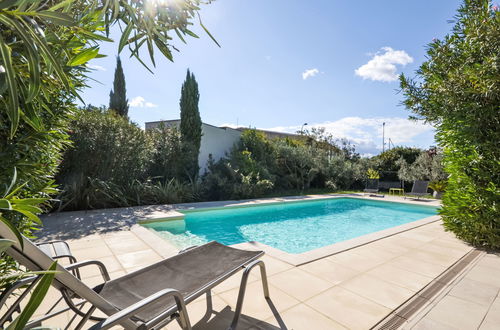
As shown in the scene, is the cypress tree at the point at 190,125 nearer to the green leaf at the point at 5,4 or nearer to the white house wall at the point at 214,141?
the white house wall at the point at 214,141

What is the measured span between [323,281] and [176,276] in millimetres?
1851

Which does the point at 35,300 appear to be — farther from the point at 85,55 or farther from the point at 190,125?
the point at 190,125

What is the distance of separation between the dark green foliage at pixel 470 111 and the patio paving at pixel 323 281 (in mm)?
606

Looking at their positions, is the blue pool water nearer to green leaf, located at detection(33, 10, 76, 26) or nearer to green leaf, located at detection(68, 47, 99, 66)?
green leaf, located at detection(68, 47, 99, 66)

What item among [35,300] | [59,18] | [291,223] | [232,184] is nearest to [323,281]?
[35,300]

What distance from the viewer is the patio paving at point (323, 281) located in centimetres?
228

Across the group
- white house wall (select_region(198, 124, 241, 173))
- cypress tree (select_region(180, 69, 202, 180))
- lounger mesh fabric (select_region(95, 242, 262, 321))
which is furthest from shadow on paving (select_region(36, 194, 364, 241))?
white house wall (select_region(198, 124, 241, 173))

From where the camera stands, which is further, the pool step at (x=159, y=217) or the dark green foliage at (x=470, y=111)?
the pool step at (x=159, y=217)

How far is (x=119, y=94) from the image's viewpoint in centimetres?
2111

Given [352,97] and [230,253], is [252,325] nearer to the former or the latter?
[230,253]

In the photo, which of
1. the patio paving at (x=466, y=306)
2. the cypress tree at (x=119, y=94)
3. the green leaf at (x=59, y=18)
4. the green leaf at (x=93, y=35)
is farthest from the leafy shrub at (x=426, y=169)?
the cypress tree at (x=119, y=94)

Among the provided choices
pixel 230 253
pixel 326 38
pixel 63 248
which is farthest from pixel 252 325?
pixel 326 38

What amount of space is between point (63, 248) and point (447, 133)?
6.54 meters

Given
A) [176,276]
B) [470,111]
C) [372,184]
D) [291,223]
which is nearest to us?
[176,276]
